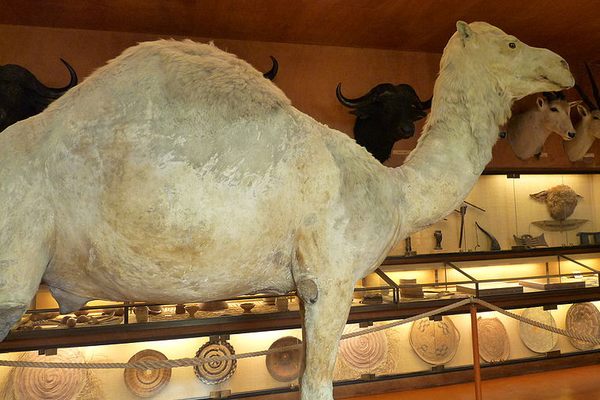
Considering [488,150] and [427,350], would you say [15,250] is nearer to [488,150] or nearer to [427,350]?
[488,150]

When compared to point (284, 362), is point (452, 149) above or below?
above

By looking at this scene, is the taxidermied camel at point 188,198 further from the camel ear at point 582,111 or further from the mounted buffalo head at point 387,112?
the camel ear at point 582,111

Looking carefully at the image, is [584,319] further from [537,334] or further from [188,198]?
[188,198]

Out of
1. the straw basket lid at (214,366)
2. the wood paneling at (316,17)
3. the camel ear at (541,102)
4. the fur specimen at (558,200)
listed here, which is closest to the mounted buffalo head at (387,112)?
the wood paneling at (316,17)

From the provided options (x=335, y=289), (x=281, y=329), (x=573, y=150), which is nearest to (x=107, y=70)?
(x=335, y=289)

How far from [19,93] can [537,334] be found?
5.13m

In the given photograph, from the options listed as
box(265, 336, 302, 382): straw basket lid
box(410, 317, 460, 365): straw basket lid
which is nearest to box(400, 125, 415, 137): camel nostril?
box(410, 317, 460, 365): straw basket lid

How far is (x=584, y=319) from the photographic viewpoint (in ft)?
14.8

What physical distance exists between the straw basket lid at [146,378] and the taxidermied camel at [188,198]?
2.00 m

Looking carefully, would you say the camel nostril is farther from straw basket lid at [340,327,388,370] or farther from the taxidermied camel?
the taxidermied camel

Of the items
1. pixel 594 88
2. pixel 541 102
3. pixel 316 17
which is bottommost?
pixel 541 102

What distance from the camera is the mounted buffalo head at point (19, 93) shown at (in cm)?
375

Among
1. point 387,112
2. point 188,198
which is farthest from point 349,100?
point 188,198

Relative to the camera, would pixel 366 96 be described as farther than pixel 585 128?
No
